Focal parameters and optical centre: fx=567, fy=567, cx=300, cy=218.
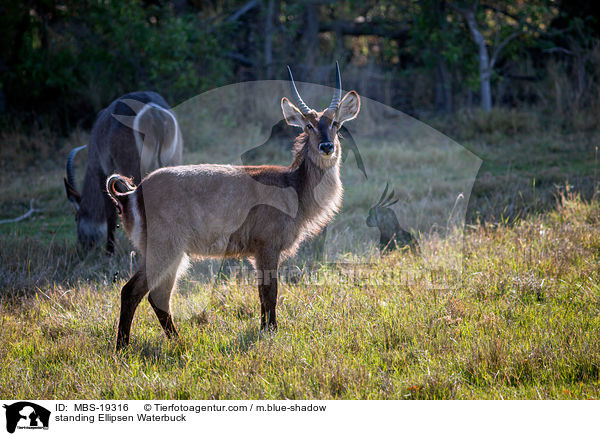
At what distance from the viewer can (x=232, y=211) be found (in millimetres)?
4133

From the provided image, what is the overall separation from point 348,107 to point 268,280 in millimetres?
1561

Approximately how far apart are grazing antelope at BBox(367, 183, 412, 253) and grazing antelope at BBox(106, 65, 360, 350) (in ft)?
4.86

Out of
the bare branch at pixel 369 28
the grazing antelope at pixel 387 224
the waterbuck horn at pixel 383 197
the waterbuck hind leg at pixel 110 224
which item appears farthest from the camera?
the bare branch at pixel 369 28

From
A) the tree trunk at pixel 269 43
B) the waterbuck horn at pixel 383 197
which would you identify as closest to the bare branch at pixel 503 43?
the tree trunk at pixel 269 43

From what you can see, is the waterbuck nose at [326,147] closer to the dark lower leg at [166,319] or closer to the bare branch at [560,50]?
the dark lower leg at [166,319]

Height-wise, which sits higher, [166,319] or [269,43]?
[269,43]

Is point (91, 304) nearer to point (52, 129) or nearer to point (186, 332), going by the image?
point (186, 332)

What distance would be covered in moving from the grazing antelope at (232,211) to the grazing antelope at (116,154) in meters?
1.89

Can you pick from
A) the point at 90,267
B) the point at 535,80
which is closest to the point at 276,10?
the point at 535,80

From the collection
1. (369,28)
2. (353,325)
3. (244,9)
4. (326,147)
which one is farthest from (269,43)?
(353,325)

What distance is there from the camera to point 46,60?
11.3 metres

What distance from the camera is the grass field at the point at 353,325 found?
3.37 m

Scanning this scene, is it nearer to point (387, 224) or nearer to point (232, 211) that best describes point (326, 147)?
point (232, 211)

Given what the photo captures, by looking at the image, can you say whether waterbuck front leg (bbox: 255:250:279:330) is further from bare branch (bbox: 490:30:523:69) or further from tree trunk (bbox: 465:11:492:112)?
bare branch (bbox: 490:30:523:69)
